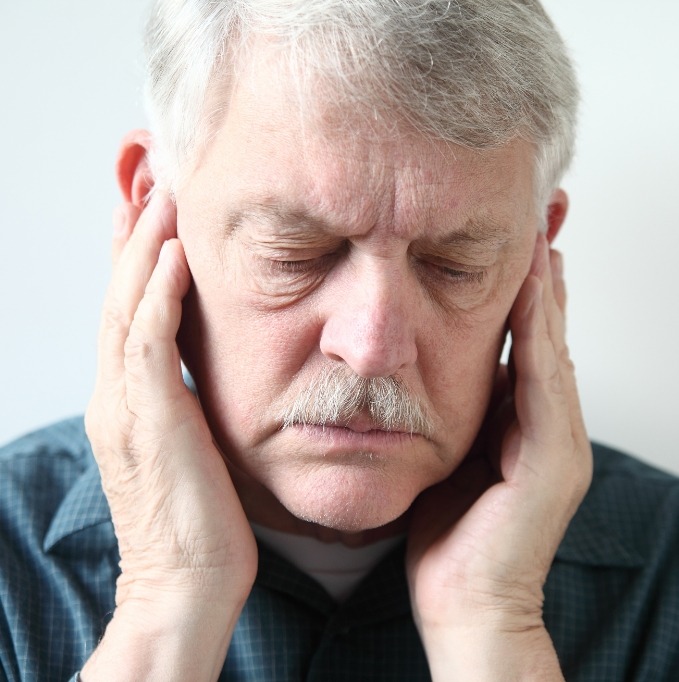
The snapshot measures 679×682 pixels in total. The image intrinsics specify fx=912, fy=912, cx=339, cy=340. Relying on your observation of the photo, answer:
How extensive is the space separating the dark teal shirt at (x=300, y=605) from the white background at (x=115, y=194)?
0.39 metres

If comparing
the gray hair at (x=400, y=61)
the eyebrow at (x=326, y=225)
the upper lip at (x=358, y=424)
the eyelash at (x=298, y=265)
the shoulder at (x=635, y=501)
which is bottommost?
the shoulder at (x=635, y=501)

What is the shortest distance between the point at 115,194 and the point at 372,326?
107cm

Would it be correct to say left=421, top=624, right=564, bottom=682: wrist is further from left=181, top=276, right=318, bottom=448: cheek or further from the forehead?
the forehead

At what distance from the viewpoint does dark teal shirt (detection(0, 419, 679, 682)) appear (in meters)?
1.72

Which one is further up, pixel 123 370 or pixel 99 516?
pixel 123 370

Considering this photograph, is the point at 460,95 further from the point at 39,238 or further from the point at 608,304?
the point at 39,238

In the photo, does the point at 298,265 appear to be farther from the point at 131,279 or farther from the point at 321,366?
the point at 131,279

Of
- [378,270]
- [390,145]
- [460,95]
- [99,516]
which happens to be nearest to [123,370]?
[99,516]

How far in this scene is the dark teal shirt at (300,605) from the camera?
5.65 ft

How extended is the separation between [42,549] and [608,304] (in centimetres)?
144

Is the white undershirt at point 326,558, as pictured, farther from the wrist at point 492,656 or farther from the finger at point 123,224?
the finger at point 123,224

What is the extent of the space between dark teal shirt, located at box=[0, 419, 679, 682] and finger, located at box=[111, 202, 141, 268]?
467 millimetres

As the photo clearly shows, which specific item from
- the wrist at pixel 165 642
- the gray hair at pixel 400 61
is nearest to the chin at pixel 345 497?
the wrist at pixel 165 642

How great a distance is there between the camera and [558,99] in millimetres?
1565
